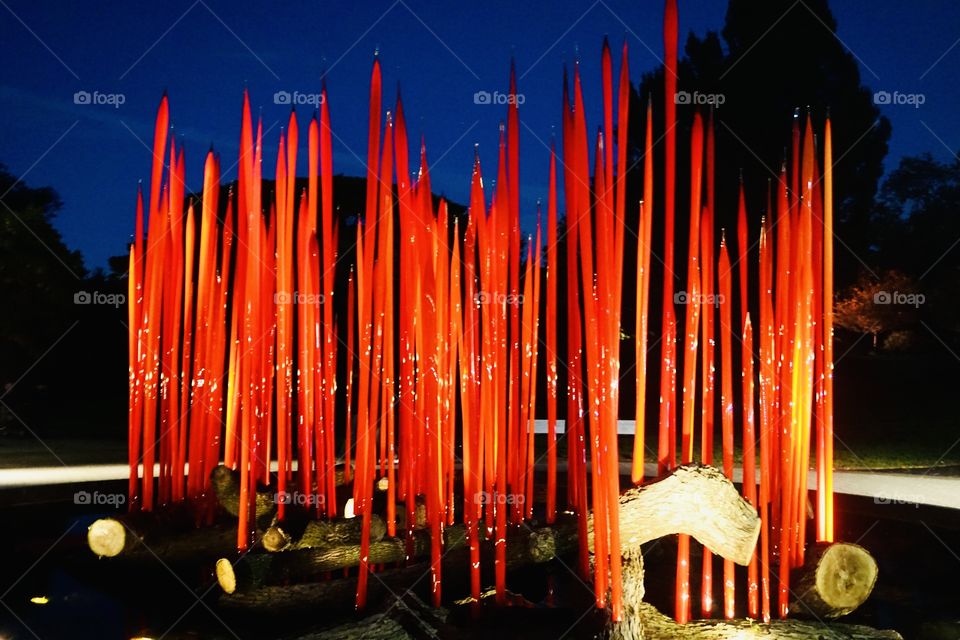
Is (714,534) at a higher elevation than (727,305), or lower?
lower

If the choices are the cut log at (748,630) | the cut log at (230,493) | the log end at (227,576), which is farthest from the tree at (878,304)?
the log end at (227,576)

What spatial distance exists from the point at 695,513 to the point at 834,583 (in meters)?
1.27

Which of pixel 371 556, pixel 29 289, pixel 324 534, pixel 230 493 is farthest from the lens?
pixel 29 289

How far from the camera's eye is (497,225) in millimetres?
5492

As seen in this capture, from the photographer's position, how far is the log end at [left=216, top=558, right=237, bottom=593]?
221 inches

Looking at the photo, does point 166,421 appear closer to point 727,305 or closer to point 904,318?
point 727,305

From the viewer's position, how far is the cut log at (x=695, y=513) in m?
4.64

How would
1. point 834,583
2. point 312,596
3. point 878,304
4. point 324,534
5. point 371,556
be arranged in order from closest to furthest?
point 834,583, point 312,596, point 371,556, point 324,534, point 878,304

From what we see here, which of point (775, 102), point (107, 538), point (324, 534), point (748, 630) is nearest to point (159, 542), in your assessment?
point (107, 538)

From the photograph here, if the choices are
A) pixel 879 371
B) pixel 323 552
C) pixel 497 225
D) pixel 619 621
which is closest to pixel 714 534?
pixel 619 621

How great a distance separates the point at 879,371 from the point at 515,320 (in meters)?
20.2

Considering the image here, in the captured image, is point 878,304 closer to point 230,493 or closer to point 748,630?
point 748,630

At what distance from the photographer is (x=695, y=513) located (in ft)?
15.4

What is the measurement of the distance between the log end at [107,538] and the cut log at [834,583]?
5.43m
